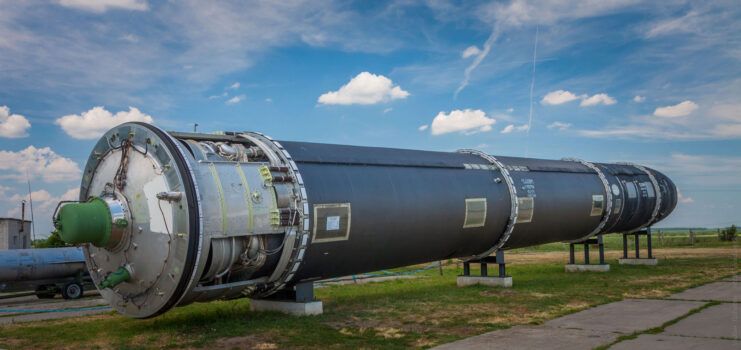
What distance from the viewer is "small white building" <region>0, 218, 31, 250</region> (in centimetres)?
3136

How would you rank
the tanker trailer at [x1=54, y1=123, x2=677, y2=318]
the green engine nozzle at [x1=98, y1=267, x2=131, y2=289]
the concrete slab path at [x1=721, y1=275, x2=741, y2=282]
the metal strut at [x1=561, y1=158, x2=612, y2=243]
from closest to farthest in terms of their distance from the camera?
1. the tanker trailer at [x1=54, y1=123, x2=677, y2=318]
2. the green engine nozzle at [x1=98, y1=267, x2=131, y2=289]
3. the concrete slab path at [x1=721, y1=275, x2=741, y2=282]
4. the metal strut at [x1=561, y1=158, x2=612, y2=243]

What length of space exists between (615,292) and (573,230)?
3589 millimetres

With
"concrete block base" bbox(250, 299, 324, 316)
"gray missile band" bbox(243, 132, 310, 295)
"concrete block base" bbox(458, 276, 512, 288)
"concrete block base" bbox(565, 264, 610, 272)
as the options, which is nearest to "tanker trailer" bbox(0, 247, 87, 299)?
"concrete block base" bbox(250, 299, 324, 316)

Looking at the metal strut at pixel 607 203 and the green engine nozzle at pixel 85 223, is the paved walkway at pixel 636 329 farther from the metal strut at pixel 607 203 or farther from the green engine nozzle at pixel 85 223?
the metal strut at pixel 607 203

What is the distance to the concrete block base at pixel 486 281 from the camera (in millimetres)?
15984

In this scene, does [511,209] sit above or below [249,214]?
above

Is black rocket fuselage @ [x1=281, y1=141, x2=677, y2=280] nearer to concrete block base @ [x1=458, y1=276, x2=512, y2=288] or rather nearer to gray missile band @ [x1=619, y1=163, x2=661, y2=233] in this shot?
concrete block base @ [x1=458, y1=276, x2=512, y2=288]

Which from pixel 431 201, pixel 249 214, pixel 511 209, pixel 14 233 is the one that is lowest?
pixel 14 233

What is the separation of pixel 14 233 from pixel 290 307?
27.9 meters

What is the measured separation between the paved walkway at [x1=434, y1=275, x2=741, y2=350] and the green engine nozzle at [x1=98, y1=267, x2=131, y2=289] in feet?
17.3

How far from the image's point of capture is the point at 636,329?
9680 mm

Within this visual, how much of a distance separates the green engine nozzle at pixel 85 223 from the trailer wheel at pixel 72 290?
11.7 m

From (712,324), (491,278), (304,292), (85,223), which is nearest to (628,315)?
(712,324)

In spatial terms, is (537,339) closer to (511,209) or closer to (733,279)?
(511,209)
